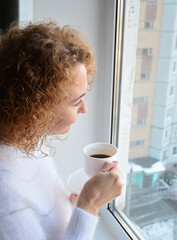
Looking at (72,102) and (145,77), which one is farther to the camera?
(145,77)

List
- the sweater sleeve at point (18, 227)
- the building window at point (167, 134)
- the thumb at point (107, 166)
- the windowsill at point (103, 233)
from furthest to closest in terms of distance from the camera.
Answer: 1. the windowsill at point (103, 233)
2. the building window at point (167, 134)
3. the thumb at point (107, 166)
4. the sweater sleeve at point (18, 227)

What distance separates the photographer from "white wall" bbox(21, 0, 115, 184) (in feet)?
3.02

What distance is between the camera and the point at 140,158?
1.00 metres

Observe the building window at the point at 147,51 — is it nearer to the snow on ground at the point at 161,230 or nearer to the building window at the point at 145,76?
the building window at the point at 145,76

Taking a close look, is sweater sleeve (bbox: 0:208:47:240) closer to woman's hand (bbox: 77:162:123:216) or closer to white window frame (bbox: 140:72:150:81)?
woman's hand (bbox: 77:162:123:216)

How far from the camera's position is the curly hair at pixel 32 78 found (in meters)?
0.61

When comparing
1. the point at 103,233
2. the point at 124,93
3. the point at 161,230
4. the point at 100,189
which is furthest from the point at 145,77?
the point at 103,233

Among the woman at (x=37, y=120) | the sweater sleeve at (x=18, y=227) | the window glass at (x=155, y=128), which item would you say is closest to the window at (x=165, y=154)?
the window glass at (x=155, y=128)

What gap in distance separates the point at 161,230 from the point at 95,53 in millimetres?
633

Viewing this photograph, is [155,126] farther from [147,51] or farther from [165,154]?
[147,51]

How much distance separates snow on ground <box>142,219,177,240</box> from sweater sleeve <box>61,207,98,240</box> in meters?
0.33

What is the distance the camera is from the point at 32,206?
2.15ft

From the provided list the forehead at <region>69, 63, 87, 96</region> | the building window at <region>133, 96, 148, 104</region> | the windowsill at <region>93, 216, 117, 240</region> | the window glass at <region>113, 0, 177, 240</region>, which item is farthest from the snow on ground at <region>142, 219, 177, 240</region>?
the forehead at <region>69, 63, 87, 96</region>

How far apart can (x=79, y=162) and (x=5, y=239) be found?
581mm
